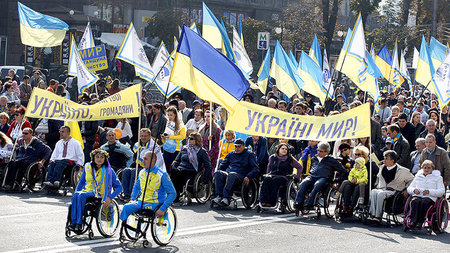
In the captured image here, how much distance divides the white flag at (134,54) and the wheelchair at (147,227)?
10.8 m

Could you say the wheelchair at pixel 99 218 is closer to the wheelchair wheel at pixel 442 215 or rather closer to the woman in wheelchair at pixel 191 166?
the woman in wheelchair at pixel 191 166

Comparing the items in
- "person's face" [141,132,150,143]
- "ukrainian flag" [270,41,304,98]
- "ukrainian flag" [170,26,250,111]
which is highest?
"ukrainian flag" [270,41,304,98]

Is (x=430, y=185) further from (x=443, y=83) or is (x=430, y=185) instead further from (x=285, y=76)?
(x=285, y=76)

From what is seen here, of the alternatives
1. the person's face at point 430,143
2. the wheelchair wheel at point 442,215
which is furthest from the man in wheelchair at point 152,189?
the person's face at point 430,143

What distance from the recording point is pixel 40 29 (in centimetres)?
2369

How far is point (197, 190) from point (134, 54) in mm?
7482

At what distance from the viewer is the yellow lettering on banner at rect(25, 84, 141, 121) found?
1495 cm

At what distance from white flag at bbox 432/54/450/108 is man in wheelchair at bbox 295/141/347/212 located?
608 centimetres

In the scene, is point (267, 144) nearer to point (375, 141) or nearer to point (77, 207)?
point (375, 141)

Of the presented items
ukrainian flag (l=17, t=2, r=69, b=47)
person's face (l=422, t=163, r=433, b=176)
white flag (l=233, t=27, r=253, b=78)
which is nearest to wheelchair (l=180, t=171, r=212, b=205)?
person's face (l=422, t=163, r=433, b=176)

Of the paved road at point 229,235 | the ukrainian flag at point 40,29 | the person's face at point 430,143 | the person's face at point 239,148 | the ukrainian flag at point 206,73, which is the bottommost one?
the paved road at point 229,235

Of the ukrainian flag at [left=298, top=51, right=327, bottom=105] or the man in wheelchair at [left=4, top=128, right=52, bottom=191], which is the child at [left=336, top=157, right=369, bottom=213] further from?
the ukrainian flag at [left=298, top=51, right=327, bottom=105]

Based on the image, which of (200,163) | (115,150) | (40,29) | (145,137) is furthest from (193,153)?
(40,29)

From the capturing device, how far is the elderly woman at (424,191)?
13586mm
